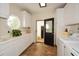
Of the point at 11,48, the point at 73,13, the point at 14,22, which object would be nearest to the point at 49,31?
the point at 14,22

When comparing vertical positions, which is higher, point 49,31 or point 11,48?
point 49,31

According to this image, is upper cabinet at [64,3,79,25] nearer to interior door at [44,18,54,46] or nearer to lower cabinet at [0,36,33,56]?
lower cabinet at [0,36,33,56]

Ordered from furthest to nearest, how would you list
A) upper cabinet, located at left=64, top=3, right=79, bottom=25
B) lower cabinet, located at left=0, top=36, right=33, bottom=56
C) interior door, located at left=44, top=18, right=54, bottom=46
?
1. interior door, located at left=44, top=18, right=54, bottom=46
2. upper cabinet, located at left=64, top=3, right=79, bottom=25
3. lower cabinet, located at left=0, top=36, right=33, bottom=56

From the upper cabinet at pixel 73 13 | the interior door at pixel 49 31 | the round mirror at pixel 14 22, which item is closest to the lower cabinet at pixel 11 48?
the round mirror at pixel 14 22

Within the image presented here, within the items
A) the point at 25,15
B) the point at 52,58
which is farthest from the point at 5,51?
the point at 25,15

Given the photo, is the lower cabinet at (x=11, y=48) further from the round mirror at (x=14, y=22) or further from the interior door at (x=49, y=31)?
the interior door at (x=49, y=31)

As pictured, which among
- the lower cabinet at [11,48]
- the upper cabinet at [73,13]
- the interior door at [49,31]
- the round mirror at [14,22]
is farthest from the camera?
the interior door at [49,31]

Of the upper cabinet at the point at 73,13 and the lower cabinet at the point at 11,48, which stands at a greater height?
the upper cabinet at the point at 73,13

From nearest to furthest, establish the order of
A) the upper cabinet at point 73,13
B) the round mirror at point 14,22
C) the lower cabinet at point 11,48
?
the lower cabinet at point 11,48
the upper cabinet at point 73,13
the round mirror at point 14,22

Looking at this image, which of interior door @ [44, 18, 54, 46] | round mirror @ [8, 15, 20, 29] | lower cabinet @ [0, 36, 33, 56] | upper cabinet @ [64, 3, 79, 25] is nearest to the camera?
lower cabinet @ [0, 36, 33, 56]

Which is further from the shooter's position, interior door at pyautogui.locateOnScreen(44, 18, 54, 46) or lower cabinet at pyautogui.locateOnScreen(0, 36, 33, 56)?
interior door at pyautogui.locateOnScreen(44, 18, 54, 46)

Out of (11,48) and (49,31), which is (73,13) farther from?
(49,31)

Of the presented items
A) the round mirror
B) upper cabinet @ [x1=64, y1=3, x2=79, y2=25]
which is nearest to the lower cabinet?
the round mirror

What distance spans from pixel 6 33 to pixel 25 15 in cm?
189
